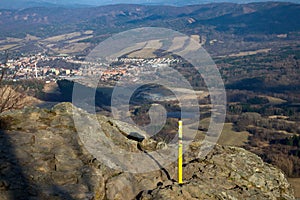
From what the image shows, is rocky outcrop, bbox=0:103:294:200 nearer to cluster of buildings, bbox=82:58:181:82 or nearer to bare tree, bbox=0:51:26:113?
bare tree, bbox=0:51:26:113

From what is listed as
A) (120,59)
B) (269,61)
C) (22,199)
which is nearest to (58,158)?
(22,199)

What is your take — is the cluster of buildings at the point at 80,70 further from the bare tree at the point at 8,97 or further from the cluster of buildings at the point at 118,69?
the bare tree at the point at 8,97

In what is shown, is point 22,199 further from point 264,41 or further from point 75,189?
point 264,41

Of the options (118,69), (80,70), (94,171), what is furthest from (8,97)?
(118,69)

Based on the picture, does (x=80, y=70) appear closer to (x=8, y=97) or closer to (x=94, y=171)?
(x=8, y=97)

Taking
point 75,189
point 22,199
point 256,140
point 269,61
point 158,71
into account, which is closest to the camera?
point 22,199

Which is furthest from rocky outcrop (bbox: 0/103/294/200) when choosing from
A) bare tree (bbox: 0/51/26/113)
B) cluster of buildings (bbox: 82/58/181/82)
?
cluster of buildings (bbox: 82/58/181/82)

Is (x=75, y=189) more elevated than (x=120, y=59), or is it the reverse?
(x=75, y=189)

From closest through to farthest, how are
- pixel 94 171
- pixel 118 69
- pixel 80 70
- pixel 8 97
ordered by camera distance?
pixel 94 171, pixel 8 97, pixel 80 70, pixel 118 69

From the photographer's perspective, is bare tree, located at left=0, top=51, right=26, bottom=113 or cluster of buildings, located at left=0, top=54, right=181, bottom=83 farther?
cluster of buildings, located at left=0, top=54, right=181, bottom=83
